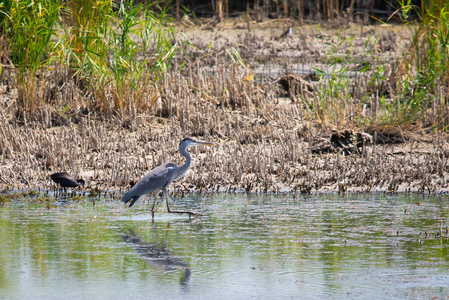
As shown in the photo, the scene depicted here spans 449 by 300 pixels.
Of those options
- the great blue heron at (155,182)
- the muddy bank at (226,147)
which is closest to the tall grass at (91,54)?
the muddy bank at (226,147)

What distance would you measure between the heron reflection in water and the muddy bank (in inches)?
90.1

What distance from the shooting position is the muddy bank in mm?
8367

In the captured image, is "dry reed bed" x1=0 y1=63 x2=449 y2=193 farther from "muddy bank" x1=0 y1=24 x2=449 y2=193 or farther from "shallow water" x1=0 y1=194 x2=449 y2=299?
"shallow water" x1=0 y1=194 x2=449 y2=299

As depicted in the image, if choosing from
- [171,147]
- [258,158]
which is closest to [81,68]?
[171,147]

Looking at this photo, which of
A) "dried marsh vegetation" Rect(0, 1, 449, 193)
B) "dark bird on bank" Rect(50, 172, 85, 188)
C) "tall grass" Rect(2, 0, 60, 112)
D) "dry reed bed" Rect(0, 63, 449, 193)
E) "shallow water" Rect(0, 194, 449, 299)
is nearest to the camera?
"shallow water" Rect(0, 194, 449, 299)

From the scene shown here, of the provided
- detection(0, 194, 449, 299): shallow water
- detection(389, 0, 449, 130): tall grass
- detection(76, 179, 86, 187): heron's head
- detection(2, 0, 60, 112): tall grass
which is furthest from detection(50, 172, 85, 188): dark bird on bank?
detection(389, 0, 449, 130): tall grass

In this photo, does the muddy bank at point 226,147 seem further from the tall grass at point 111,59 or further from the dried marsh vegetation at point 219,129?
the tall grass at point 111,59

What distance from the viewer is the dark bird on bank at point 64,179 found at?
801cm

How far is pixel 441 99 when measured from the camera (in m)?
9.98

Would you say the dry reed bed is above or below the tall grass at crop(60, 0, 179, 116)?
below

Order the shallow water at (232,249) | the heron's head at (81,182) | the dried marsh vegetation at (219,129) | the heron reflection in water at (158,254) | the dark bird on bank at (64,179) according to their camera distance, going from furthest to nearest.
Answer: the dried marsh vegetation at (219,129) < the heron's head at (81,182) < the dark bird on bank at (64,179) < the heron reflection in water at (158,254) < the shallow water at (232,249)

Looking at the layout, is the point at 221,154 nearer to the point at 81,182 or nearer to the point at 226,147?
the point at 226,147

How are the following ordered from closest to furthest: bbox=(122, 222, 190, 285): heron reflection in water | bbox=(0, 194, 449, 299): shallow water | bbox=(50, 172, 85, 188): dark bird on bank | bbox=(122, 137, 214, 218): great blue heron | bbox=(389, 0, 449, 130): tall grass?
bbox=(0, 194, 449, 299): shallow water → bbox=(122, 222, 190, 285): heron reflection in water → bbox=(122, 137, 214, 218): great blue heron → bbox=(50, 172, 85, 188): dark bird on bank → bbox=(389, 0, 449, 130): tall grass

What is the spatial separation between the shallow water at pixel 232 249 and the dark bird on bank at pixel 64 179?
0.49 m
